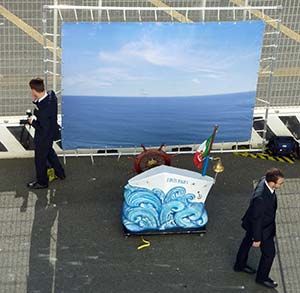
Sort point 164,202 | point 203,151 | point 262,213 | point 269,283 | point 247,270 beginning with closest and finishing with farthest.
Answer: point 262,213 → point 269,283 → point 247,270 → point 164,202 → point 203,151

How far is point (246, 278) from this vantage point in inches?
260

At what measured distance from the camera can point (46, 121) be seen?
7531 mm

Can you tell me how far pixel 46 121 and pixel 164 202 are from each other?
1.82 meters

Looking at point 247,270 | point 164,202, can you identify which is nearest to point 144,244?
point 164,202

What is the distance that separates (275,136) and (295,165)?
52 centimetres

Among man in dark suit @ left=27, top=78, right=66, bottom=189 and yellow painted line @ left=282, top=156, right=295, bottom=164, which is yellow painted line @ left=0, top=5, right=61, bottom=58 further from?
yellow painted line @ left=282, top=156, right=295, bottom=164

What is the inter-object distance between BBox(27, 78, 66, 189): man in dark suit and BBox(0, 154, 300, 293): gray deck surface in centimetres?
28

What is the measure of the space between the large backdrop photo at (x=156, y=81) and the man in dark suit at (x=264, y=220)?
2459mm

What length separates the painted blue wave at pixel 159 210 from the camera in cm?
697

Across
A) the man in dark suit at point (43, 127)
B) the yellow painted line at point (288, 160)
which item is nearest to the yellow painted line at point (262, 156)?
the yellow painted line at point (288, 160)

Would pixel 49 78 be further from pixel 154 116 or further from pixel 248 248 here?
pixel 248 248

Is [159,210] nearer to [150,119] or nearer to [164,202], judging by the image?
[164,202]

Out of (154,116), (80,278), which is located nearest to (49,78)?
(154,116)

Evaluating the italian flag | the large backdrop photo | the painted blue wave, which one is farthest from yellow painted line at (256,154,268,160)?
the painted blue wave
